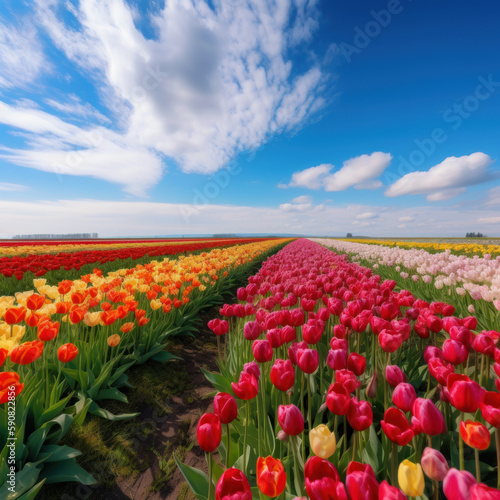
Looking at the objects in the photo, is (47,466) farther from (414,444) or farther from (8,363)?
(414,444)

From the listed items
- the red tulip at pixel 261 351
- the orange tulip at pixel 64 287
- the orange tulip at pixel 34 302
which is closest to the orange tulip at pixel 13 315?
the orange tulip at pixel 34 302

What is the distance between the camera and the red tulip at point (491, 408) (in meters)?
0.97

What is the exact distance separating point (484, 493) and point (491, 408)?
419 mm

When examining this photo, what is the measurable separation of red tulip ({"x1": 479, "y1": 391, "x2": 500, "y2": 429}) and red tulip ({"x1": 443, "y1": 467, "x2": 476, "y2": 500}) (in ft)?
1.01

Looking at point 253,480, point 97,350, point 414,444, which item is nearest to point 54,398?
point 97,350

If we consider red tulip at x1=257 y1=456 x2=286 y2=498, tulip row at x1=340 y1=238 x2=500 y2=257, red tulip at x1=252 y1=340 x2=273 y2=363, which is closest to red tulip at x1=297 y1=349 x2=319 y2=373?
red tulip at x1=252 y1=340 x2=273 y2=363

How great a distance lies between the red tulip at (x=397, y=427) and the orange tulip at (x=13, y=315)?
9.38 feet

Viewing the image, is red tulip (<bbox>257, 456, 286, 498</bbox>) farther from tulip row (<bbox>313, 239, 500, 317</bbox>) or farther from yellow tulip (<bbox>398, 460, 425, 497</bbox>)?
tulip row (<bbox>313, 239, 500, 317</bbox>)

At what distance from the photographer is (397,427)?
1001 millimetres

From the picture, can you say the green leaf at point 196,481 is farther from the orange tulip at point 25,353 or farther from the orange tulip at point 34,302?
the orange tulip at point 34,302

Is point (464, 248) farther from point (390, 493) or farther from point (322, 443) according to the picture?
point (390, 493)

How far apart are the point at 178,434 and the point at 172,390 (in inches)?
29.4

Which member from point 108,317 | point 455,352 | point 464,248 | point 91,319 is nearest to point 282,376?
point 455,352

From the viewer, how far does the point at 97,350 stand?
2.74m
